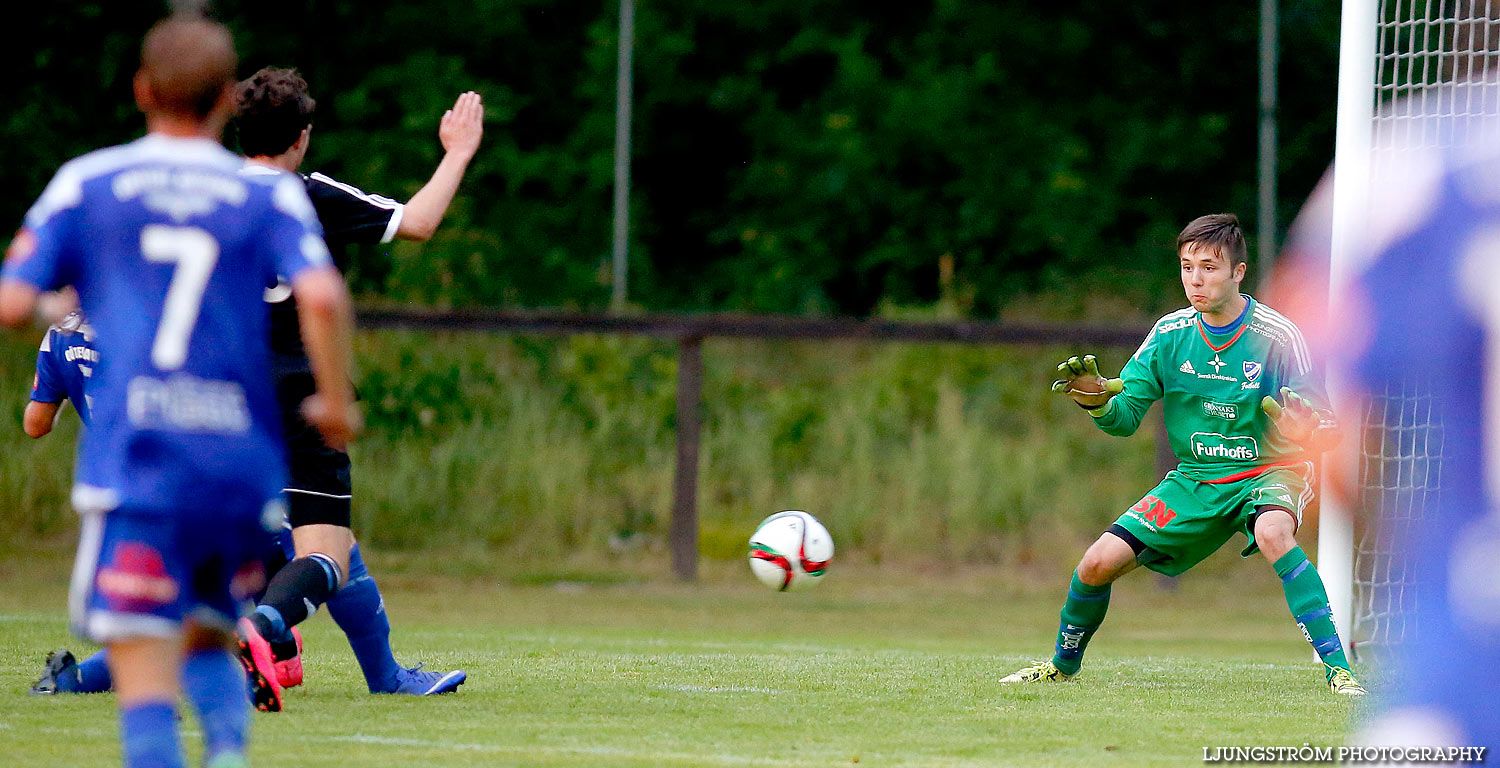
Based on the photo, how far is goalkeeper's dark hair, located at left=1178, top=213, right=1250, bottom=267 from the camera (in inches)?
248

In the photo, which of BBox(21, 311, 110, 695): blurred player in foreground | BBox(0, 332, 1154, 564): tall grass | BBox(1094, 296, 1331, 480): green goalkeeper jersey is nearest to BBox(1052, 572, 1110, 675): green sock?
BBox(1094, 296, 1331, 480): green goalkeeper jersey

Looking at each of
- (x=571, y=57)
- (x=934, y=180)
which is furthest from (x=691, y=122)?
(x=934, y=180)

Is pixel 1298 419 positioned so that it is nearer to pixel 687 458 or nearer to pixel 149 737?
pixel 149 737

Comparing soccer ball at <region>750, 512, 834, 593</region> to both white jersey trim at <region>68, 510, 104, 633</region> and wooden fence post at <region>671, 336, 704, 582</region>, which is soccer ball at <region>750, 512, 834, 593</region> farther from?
wooden fence post at <region>671, 336, 704, 582</region>

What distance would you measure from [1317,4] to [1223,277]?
15.2 m

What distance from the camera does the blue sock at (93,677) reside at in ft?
18.1

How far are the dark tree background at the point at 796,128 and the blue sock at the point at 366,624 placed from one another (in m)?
12.5

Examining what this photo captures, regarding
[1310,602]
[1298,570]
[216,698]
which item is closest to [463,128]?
[216,698]

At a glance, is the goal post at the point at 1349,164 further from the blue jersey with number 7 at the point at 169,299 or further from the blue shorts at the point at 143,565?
the blue shorts at the point at 143,565

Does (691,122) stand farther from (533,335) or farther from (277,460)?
(277,460)

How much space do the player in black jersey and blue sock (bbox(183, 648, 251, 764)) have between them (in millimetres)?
1697

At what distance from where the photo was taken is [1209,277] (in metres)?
6.32

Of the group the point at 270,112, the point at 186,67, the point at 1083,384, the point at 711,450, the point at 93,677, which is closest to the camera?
the point at 186,67

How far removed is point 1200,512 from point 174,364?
4.03 meters
